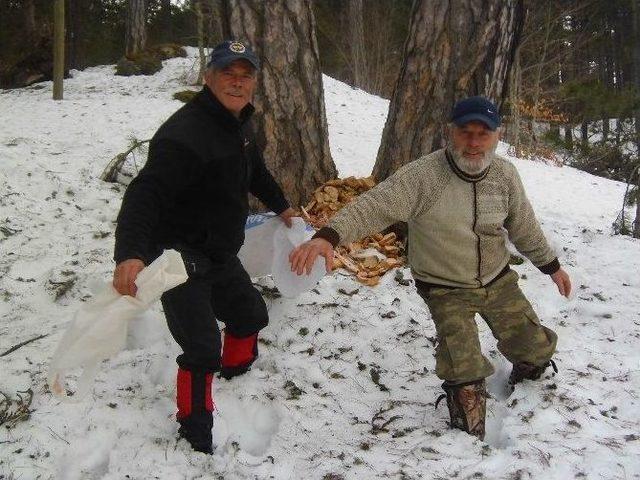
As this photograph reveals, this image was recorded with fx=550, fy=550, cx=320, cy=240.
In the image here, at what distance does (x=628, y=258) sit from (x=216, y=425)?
3728 mm

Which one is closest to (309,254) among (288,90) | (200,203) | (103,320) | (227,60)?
(200,203)

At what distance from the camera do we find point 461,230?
2.66 metres

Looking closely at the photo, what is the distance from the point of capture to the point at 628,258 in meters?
4.64

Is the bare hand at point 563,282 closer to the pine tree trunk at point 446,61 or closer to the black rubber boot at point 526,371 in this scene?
the black rubber boot at point 526,371

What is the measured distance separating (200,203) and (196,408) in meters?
0.95

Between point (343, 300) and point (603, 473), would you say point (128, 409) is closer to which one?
point (343, 300)

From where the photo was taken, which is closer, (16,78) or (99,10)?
(16,78)

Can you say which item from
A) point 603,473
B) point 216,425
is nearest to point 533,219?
point 603,473

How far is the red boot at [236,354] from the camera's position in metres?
→ 3.06

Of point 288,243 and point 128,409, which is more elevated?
point 288,243

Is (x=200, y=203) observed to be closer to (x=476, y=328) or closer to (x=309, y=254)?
(x=309, y=254)

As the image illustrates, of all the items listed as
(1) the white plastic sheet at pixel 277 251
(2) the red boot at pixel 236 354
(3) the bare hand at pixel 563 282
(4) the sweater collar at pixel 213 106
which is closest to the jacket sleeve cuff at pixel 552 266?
(3) the bare hand at pixel 563 282

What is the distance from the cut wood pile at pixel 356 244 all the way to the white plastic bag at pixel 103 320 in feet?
6.69

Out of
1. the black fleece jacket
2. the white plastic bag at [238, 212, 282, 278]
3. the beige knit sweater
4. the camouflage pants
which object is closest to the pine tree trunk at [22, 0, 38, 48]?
the white plastic bag at [238, 212, 282, 278]
